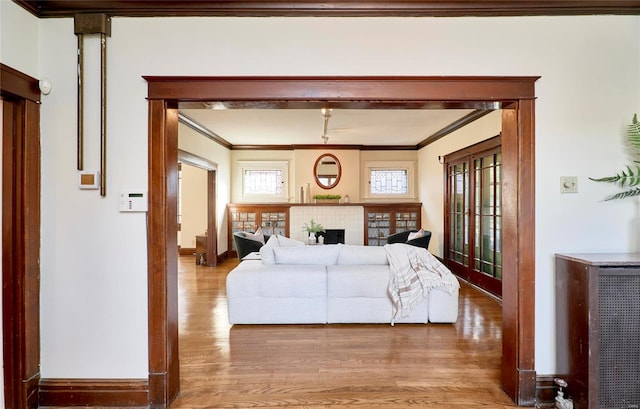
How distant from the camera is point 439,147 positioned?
6246mm

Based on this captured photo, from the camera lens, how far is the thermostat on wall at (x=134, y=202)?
2.11 meters

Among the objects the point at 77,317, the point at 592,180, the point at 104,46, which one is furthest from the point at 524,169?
the point at 77,317

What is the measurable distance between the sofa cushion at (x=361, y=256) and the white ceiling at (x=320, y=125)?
1.76 metres

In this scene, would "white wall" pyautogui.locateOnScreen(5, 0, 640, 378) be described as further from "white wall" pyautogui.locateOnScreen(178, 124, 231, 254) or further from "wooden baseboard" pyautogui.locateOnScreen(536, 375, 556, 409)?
"white wall" pyautogui.locateOnScreen(178, 124, 231, 254)

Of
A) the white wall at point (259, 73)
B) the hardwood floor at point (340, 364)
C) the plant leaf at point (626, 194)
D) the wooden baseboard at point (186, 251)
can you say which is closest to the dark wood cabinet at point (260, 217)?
the wooden baseboard at point (186, 251)

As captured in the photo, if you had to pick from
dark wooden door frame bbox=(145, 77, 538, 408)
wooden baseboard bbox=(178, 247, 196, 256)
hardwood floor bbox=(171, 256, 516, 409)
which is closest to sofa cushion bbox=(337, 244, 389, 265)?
hardwood floor bbox=(171, 256, 516, 409)

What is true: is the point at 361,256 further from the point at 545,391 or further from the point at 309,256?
the point at 545,391

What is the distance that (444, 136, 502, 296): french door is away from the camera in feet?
14.4

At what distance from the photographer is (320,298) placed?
3.46 meters

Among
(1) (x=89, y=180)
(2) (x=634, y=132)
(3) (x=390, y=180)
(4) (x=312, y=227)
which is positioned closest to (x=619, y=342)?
(2) (x=634, y=132)

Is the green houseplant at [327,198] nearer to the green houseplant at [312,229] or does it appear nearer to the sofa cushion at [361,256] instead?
the green houseplant at [312,229]

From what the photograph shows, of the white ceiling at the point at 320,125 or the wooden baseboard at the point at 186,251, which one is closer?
the white ceiling at the point at 320,125

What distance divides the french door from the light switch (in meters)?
2.16

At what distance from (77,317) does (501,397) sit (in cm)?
281
